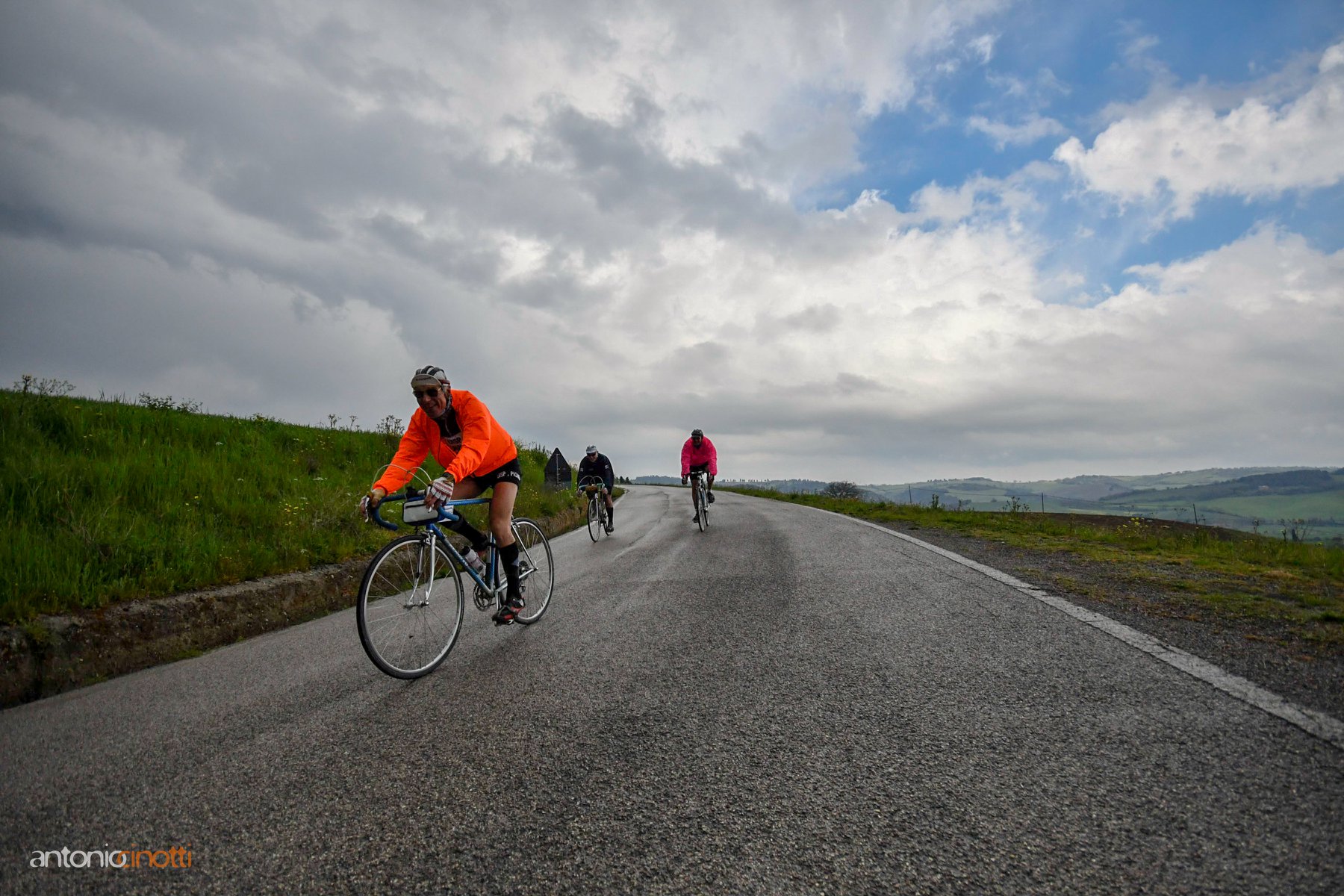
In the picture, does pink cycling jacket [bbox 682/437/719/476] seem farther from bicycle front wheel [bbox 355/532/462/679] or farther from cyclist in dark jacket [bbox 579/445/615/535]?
bicycle front wheel [bbox 355/532/462/679]

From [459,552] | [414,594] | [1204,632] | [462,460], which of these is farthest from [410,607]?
[1204,632]

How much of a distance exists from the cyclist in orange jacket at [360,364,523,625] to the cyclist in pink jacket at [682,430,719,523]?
26.6 feet

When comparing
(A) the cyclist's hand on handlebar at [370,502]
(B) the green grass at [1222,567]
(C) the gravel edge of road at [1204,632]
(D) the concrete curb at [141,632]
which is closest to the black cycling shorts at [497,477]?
(A) the cyclist's hand on handlebar at [370,502]

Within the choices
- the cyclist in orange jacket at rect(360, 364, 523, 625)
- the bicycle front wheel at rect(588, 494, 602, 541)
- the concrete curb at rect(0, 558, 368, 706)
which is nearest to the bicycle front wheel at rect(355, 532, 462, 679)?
the cyclist in orange jacket at rect(360, 364, 523, 625)

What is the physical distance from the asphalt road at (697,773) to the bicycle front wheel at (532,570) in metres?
1.03

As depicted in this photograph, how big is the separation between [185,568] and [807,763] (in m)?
6.03

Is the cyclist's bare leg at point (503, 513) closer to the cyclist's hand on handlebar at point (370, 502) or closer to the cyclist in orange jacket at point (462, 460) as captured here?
the cyclist in orange jacket at point (462, 460)

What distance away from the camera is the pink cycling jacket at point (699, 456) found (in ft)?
44.7

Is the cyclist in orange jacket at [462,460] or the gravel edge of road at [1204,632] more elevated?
the cyclist in orange jacket at [462,460]

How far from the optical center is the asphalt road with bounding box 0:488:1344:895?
5.85ft

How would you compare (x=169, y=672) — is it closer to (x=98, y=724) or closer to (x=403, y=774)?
(x=98, y=724)

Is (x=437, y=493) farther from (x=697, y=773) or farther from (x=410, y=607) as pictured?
(x=697, y=773)

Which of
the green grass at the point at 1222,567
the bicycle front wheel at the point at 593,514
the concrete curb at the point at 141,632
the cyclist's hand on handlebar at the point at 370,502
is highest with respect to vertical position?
the cyclist's hand on handlebar at the point at 370,502

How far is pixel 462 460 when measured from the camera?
4.21m
